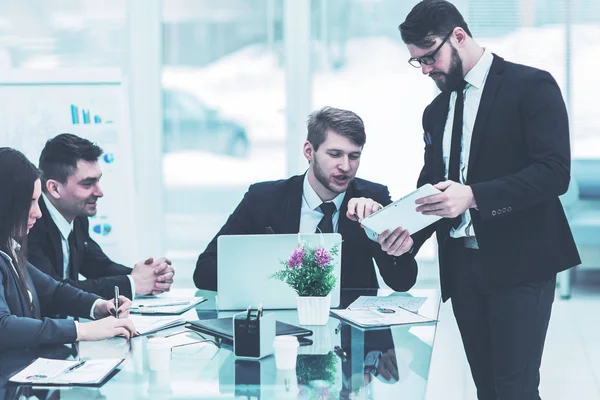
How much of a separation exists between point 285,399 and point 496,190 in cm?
90

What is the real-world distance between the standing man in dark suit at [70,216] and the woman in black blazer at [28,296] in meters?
0.40

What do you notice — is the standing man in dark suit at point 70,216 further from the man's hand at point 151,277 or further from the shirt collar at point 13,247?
the shirt collar at point 13,247

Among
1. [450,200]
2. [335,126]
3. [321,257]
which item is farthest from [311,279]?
[335,126]

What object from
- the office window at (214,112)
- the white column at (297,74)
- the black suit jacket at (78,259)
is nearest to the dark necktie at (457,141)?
the black suit jacket at (78,259)

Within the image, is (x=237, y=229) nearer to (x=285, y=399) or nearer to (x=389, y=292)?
(x=389, y=292)

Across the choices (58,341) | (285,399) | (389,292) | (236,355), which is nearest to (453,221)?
(389,292)

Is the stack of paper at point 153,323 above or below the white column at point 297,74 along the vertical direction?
below

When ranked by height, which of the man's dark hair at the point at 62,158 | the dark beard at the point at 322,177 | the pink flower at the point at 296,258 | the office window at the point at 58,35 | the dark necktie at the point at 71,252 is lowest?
the dark necktie at the point at 71,252

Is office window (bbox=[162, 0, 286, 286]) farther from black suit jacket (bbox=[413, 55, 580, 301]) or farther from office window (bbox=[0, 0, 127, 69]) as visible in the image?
black suit jacket (bbox=[413, 55, 580, 301])

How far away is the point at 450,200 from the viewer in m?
2.28

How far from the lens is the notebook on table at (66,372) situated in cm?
185

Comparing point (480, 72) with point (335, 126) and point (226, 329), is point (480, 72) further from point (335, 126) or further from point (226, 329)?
point (226, 329)

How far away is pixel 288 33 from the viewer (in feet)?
20.6

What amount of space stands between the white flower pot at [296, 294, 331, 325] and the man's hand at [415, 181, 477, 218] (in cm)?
42
